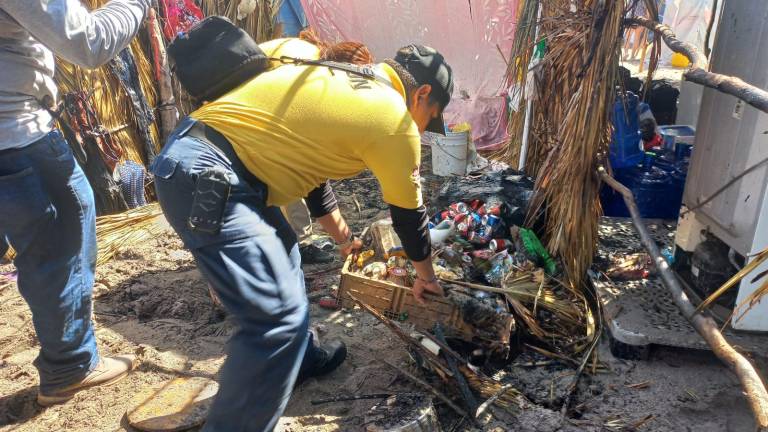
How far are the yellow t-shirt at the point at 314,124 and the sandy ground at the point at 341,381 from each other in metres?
1.27

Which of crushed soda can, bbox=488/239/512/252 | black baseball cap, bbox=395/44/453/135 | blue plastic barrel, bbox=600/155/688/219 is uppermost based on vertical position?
black baseball cap, bbox=395/44/453/135

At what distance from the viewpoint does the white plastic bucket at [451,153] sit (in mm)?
6363

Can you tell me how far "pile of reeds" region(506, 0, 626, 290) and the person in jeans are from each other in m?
2.40

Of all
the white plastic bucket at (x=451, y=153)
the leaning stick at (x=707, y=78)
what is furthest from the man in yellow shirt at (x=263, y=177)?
the white plastic bucket at (x=451, y=153)

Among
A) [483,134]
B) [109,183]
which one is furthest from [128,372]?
[483,134]

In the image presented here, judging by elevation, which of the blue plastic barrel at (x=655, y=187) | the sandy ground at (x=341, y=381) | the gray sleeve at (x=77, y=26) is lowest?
the sandy ground at (x=341, y=381)

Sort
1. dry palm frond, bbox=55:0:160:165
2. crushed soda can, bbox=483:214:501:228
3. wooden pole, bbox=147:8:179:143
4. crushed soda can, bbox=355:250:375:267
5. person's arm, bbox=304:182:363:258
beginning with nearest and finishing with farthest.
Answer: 1. person's arm, bbox=304:182:363:258
2. crushed soda can, bbox=355:250:375:267
3. crushed soda can, bbox=483:214:501:228
4. dry palm frond, bbox=55:0:160:165
5. wooden pole, bbox=147:8:179:143

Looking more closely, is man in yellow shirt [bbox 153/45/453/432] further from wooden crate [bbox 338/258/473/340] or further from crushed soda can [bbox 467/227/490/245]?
crushed soda can [bbox 467/227/490/245]

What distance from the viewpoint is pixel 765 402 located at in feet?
5.16

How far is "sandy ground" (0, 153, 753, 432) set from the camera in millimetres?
2717

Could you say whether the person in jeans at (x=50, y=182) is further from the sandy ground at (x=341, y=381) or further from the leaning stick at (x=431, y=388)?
the leaning stick at (x=431, y=388)

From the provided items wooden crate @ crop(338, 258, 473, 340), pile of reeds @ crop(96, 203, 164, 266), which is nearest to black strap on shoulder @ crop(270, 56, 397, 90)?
wooden crate @ crop(338, 258, 473, 340)

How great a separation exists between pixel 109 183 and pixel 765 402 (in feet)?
17.3

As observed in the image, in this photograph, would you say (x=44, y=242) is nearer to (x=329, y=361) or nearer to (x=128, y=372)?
(x=128, y=372)
